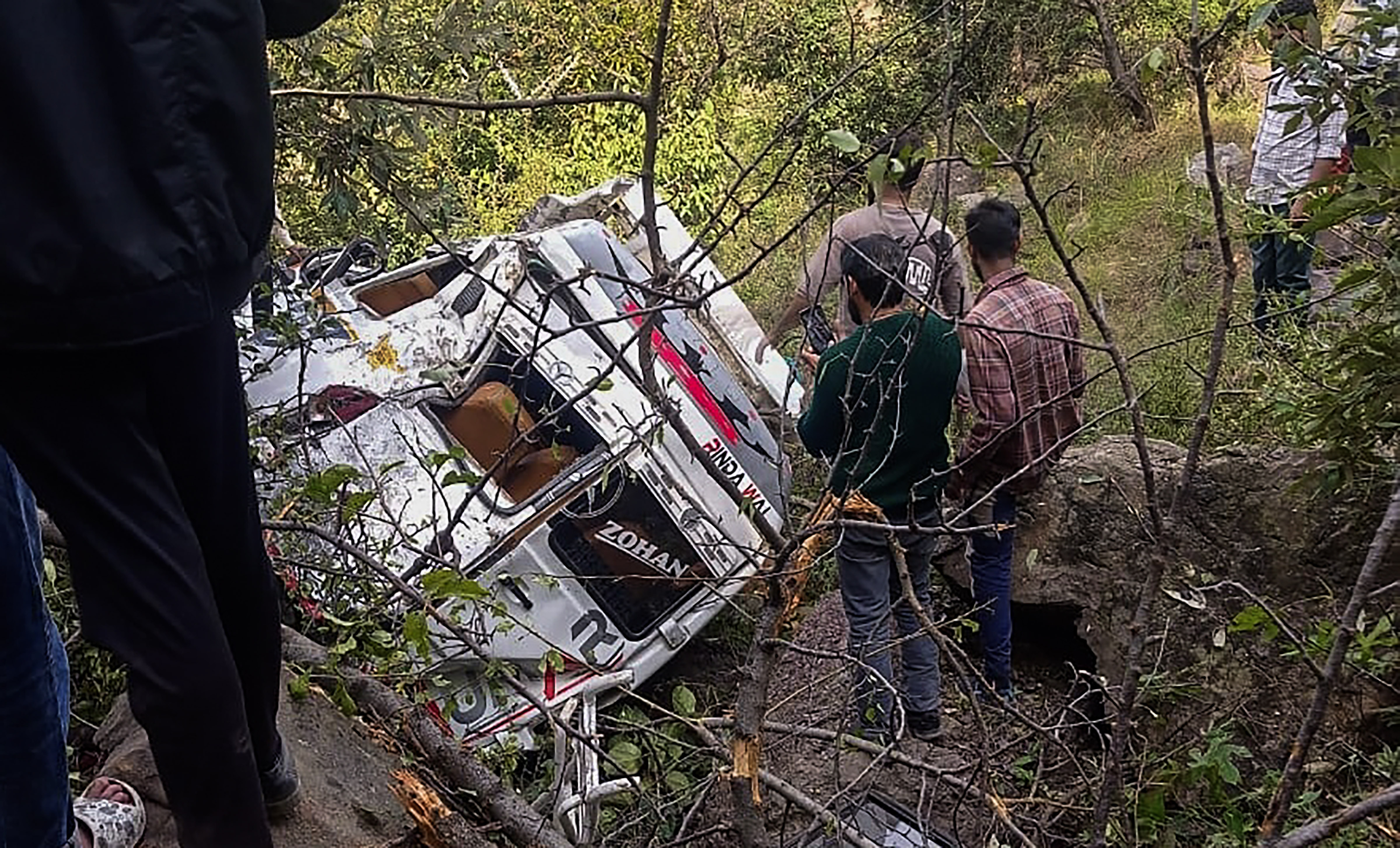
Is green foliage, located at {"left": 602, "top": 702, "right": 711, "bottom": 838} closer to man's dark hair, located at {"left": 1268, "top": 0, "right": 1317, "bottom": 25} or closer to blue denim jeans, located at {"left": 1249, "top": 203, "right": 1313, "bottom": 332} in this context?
man's dark hair, located at {"left": 1268, "top": 0, "right": 1317, "bottom": 25}

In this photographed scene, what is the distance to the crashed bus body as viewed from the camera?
4602 millimetres

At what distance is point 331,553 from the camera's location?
3459mm

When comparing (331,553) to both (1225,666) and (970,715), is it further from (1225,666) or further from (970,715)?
(1225,666)

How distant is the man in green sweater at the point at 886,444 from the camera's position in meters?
3.62

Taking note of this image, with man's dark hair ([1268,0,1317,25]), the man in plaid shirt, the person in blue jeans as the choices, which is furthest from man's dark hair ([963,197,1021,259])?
the person in blue jeans

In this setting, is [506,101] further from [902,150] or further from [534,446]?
[534,446]

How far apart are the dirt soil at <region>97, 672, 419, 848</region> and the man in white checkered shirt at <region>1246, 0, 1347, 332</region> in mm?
2844

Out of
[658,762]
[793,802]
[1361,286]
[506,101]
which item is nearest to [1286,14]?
[1361,286]

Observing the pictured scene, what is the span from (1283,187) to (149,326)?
4417 mm

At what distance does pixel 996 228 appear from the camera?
4074 mm

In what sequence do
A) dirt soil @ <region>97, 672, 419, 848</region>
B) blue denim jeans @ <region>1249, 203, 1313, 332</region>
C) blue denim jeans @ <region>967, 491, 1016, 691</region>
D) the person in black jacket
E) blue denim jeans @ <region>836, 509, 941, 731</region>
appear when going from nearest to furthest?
the person in black jacket → dirt soil @ <region>97, 672, 419, 848</region> → blue denim jeans @ <region>836, 509, 941, 731</region> → blue denim jeans @ <region>967, 491, 1016, 691</region> → blue denim jeans @ <region>1249, 203, 1313, 332</region>

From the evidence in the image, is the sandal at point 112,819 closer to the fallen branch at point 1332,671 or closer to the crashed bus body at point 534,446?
the fallen branch at point 1332,671

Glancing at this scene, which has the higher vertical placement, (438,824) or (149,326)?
(149,326)

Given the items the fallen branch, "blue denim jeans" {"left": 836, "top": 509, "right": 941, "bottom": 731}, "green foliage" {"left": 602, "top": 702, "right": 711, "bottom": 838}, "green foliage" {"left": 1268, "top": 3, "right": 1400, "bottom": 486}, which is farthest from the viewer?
"blue denim jeans" {"left": 836, "top": 509, "right": 941, "bottom": 731}
